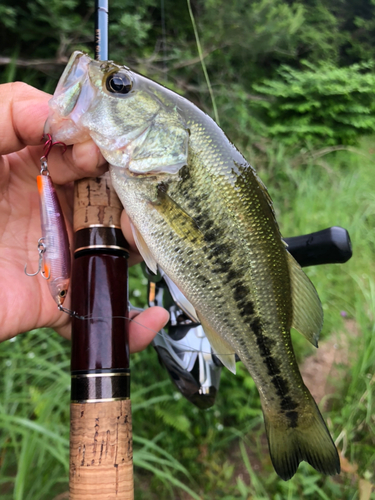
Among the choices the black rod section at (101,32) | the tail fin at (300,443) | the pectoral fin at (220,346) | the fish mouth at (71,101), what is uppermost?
the black rod section at (101,32)

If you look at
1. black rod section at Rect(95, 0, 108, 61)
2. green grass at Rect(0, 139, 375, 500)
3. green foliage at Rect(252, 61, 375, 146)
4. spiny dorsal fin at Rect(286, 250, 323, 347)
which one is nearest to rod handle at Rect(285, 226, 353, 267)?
spiny dorsal fin at Rect(286, 250, 323, 347)

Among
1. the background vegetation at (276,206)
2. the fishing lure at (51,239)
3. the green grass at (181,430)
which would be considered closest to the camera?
the fishing lure at (51,239)

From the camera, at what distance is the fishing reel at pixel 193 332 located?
1362 millimetres

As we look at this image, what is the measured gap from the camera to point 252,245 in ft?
3.81

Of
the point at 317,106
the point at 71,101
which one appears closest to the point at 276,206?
the point at 317,106

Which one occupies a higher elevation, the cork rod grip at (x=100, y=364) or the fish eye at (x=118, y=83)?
the fish eye at (x=118, y=83)

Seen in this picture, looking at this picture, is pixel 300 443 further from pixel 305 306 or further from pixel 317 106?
pixel 317 106

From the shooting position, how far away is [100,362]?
40.8 inches

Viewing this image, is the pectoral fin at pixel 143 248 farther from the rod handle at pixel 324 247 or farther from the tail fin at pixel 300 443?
the tail fin at pixel 300 443

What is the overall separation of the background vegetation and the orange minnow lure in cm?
84

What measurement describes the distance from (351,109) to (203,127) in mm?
5795

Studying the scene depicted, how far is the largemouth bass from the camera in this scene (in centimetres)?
112

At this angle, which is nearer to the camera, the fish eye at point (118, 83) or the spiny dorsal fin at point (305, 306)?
the fish eye at point (118, 83)

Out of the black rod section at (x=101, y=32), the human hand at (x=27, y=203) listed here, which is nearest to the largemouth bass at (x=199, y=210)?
the human hand at (x=27, y=203)
